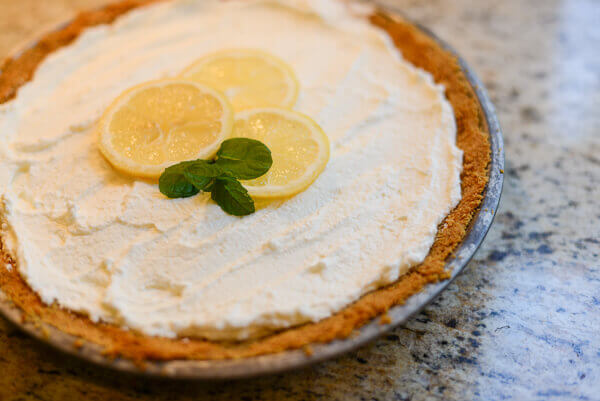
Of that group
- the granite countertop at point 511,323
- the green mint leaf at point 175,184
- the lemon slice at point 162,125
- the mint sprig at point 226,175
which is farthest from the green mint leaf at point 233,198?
the granite countertop at point 511,323

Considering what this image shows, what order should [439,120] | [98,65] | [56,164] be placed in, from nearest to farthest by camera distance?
1. [56,164]
2. [439,120]
3. [98,65]

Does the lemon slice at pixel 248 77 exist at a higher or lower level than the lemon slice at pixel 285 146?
higher

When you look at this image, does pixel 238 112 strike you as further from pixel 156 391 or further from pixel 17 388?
pixel 17 388

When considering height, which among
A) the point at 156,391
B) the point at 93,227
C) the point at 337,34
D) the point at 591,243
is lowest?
the point at 156,391

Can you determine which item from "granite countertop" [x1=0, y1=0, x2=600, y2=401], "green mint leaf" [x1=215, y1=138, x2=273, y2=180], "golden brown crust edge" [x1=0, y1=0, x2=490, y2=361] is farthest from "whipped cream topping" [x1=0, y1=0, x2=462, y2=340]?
"granite countertop" [x1=0, y1=0, x2=600, y2=401]

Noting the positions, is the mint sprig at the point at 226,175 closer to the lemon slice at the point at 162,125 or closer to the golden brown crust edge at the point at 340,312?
the lemon slice at the point at 162,125

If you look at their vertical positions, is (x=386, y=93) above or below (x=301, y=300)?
above

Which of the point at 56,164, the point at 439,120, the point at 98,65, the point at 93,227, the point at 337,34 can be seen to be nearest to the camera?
the point at 93,227

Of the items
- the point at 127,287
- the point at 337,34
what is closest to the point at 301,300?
the point at 127,287
